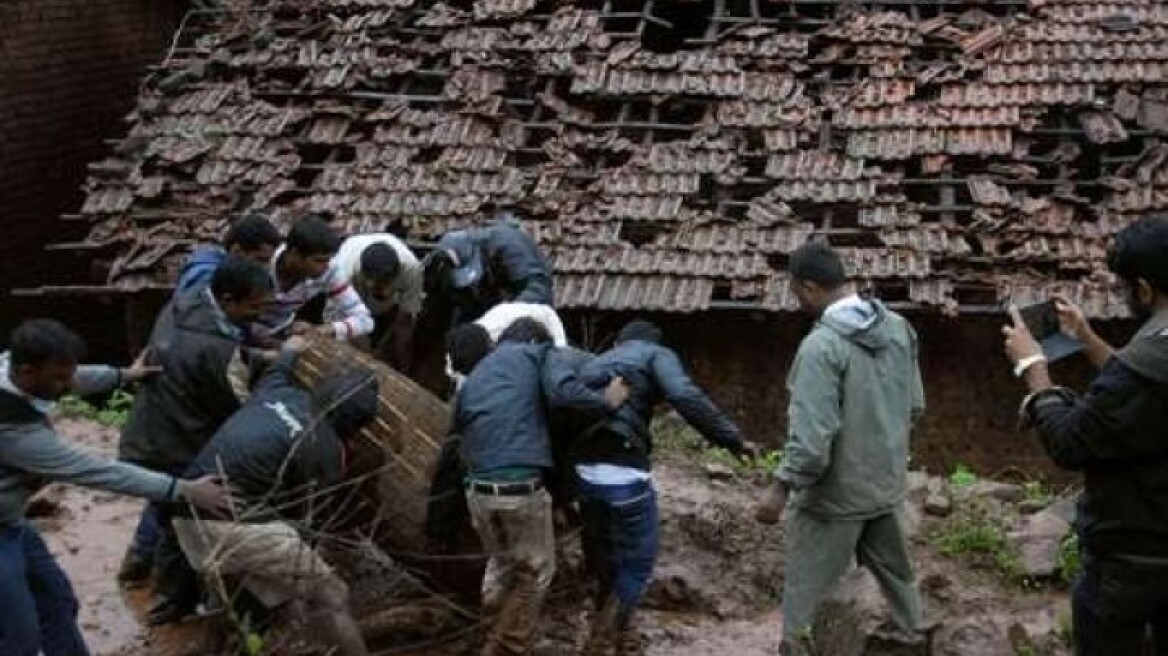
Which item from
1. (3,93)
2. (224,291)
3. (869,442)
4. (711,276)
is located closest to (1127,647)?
(869,442)

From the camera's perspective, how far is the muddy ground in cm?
662

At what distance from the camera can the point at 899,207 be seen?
9.96m

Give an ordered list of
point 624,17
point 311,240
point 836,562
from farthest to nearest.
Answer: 1. point 624,17
2. point 311,240
3. point 836,562

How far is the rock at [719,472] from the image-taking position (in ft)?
28.2

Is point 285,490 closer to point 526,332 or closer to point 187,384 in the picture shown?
point 187,384

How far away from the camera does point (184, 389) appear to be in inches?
249

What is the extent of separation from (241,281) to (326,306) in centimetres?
120

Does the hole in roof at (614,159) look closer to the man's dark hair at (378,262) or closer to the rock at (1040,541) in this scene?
the man's dark hair at (378,262)

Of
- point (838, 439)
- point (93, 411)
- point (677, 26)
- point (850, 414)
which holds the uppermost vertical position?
point (677, 26)

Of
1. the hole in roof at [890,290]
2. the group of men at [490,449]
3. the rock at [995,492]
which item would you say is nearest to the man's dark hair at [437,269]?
the group of men at [490,449]

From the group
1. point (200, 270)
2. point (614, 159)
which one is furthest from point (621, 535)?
point (614, 159)

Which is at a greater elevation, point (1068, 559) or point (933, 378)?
point (933, 378)

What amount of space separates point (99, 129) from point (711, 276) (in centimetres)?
678

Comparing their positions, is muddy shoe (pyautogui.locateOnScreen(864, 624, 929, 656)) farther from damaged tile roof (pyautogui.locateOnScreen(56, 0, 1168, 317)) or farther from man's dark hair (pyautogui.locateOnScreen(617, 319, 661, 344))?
damaged tile roof (pyautogui.locateOnScreen(56, 0, 1168, 317))
